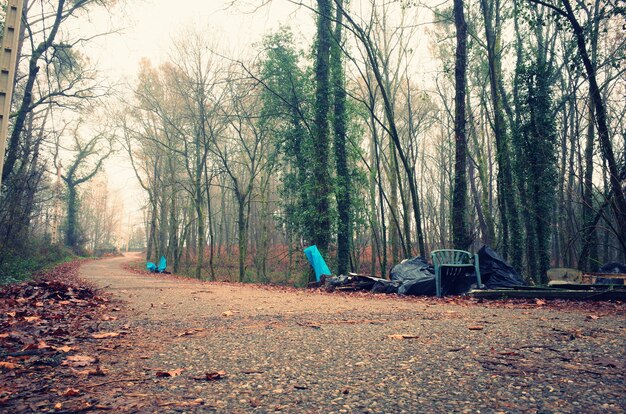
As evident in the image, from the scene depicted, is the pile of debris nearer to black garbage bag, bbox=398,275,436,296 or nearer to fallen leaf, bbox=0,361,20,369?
black garbage bag, bbox=398,275,436,296

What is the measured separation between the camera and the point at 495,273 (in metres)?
7.81

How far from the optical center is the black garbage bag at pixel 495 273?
7.68 metres

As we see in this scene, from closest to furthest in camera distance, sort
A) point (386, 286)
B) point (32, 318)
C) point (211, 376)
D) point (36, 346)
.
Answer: point (211, 376)
point (36, 346)
point (32, 318)
point (386, 286)

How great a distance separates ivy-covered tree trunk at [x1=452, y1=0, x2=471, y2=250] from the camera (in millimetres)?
9555

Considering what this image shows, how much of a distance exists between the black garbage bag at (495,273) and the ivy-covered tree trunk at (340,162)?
5740mm

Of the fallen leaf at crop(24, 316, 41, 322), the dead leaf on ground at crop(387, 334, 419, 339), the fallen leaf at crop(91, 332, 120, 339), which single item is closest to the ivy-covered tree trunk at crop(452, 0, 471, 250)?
the dead leaf on ground at crop(387, 334, 419, 339)

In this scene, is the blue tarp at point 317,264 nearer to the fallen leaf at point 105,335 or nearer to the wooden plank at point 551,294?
the wooden plank at point 551,294

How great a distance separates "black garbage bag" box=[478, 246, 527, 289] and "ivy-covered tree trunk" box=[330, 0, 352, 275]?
5.74 meters

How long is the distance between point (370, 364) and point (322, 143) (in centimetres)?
1091

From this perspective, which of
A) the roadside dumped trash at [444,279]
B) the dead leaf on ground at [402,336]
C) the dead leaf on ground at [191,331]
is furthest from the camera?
the roadside dumped trash at [444,279]

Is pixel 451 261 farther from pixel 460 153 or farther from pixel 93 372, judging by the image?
pixel 93 372

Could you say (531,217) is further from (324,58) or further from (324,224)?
(324,58)

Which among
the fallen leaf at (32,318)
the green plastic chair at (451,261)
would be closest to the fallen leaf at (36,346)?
the fallen leaf at (32,318)

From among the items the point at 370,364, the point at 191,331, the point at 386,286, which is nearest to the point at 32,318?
the point at 191,331
